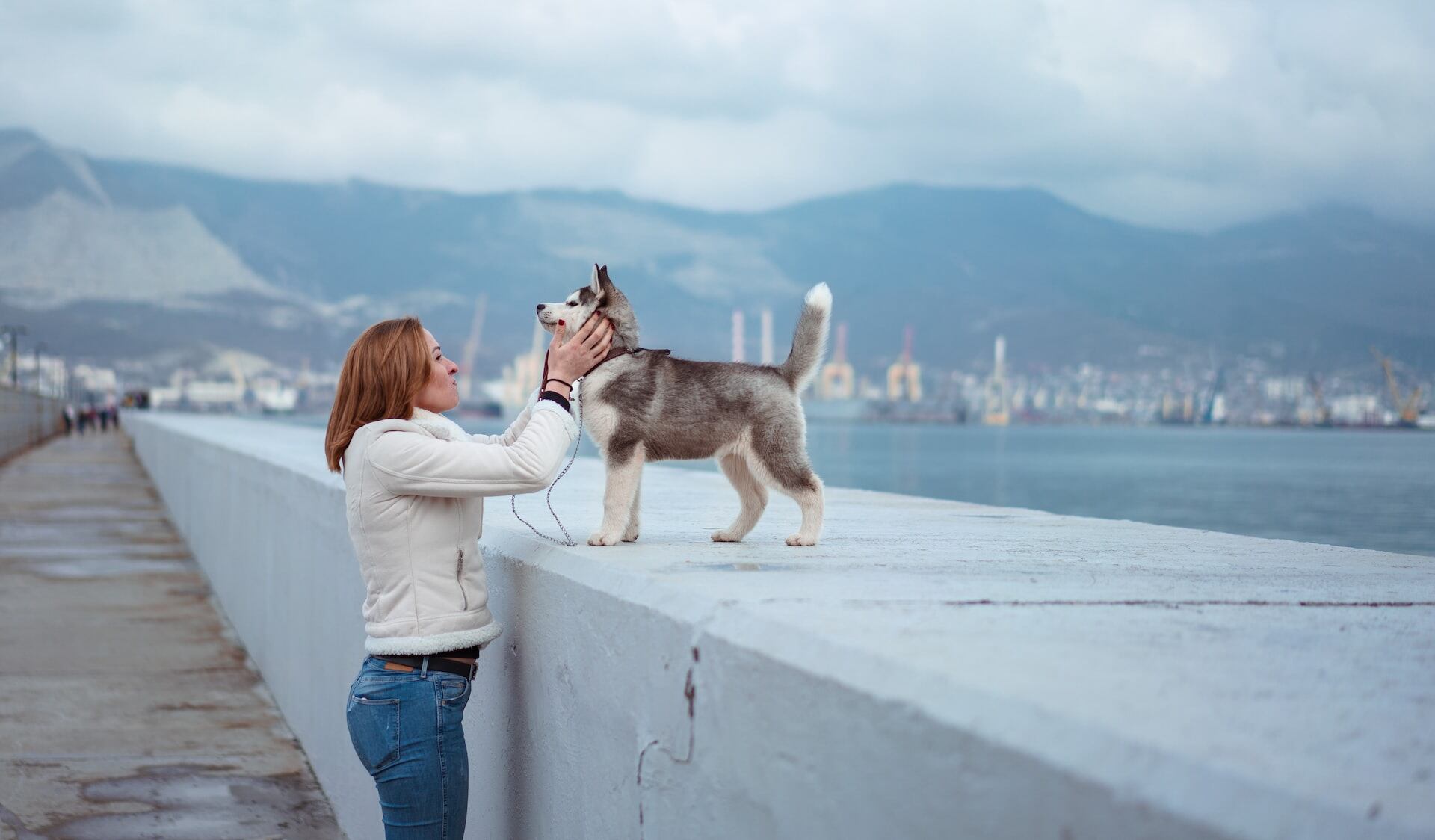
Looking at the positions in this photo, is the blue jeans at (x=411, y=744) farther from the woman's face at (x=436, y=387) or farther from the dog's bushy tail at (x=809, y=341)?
the dog's bushy tail at (x=809, y=341)

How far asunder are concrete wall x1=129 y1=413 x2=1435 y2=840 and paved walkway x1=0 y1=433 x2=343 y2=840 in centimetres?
128

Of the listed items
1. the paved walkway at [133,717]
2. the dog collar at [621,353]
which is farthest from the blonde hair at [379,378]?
the paved walkway at [133,717]

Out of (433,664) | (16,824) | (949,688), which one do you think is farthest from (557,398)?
(16,824)

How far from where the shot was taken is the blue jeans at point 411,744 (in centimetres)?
354

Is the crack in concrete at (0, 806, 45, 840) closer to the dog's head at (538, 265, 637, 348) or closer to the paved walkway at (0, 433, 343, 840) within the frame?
the paved walkway at (0, 433, 343, 840)

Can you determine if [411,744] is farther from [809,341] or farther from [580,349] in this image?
[809,341]

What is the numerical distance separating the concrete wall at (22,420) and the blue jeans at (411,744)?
36.0 metres

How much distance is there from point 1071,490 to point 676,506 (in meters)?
74.0

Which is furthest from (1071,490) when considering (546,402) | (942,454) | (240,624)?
(546,402)

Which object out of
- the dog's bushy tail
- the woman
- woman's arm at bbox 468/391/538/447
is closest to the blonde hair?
the woman

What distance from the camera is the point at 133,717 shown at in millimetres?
7836

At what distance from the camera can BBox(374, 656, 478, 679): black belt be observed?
3.59m

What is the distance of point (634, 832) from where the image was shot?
2982mm

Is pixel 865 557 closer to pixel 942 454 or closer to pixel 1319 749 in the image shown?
pixel 1319 749
